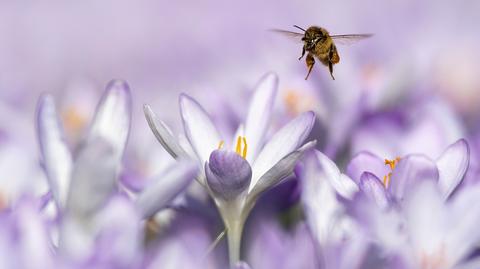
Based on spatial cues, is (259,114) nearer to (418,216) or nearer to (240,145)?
(240,145)

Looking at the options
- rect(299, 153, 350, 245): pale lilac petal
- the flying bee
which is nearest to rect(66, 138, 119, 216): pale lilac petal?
rect(299, 153, 350, 245): pale lilac petal

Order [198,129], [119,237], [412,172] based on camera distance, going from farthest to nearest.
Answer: [198,129], [412,172], [119,237]

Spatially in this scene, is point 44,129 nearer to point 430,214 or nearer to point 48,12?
point 430,214

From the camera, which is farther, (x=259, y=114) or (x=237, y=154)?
(x=259, y=114)

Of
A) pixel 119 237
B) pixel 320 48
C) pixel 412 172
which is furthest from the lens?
pixel 320 48

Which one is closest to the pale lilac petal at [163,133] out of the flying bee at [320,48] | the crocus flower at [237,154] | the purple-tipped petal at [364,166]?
the crocus flower at [237,154]

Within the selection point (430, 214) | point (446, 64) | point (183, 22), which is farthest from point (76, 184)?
point (183, 22)

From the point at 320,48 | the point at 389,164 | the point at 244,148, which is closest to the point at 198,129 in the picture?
the point at 244,148
